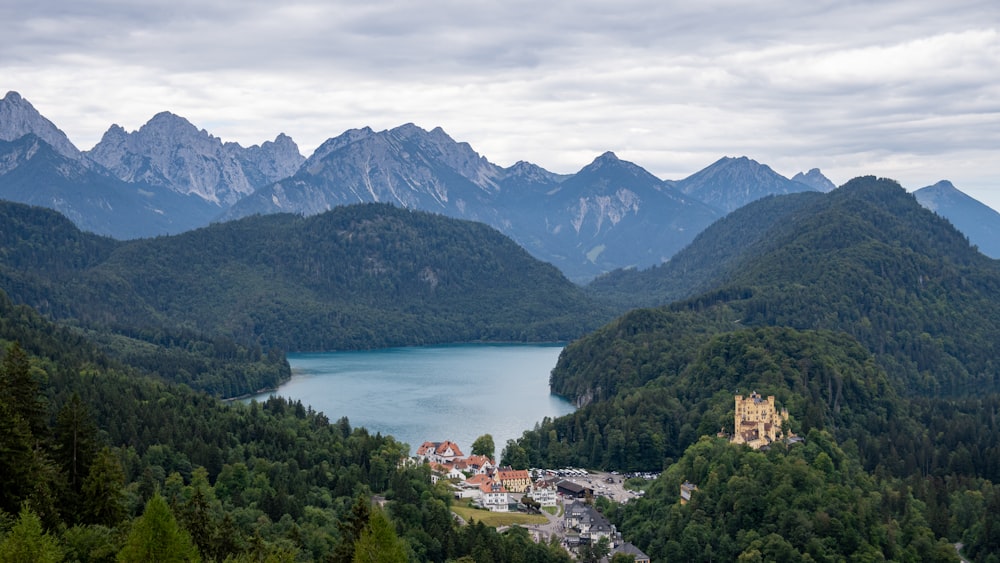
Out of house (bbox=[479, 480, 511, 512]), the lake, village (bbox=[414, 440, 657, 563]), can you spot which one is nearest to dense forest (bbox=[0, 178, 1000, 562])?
village (bbox=[414, 440, 657, 563])

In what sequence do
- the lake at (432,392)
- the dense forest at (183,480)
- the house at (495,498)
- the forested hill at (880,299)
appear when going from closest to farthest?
the dense forest at (183,480)
the house at (495,498)
the lake at (432,392)
the forested hill at (880,299)

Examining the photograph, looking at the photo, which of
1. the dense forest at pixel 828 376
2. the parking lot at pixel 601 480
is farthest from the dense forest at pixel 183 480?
the dense forest at pixel 828 376

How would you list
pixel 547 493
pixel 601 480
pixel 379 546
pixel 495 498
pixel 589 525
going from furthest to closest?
1. pixel 601 480
2. pixel 547 493
3. pixel 495 498
4. pixel 589 525
5. pixel 379 546

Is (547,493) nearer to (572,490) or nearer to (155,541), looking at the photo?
(572,490)

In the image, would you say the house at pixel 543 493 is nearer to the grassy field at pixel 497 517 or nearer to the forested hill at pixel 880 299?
the grassy field at pixel 497 517

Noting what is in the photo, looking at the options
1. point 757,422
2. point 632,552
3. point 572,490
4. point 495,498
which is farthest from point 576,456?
point 632,552
